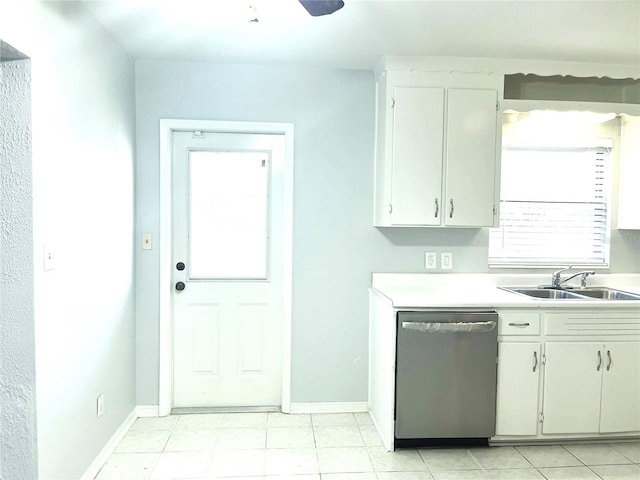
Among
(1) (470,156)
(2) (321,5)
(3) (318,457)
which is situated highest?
(2) (321,5)

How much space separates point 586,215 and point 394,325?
1.88 meters

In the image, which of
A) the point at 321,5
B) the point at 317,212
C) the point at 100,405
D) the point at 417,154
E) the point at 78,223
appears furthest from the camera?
the point at 317,212

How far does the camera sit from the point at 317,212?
293 cm

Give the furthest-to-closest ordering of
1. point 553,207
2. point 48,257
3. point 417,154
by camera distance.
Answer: point 553,207 → point 417,154 → point 48,257

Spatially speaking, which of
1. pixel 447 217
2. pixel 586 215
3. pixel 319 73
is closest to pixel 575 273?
pixel 586 215

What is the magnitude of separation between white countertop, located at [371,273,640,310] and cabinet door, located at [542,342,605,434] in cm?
27

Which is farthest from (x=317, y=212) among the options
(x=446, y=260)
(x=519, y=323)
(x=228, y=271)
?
(x=519, y=323)

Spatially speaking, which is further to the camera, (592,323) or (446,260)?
(446,260)

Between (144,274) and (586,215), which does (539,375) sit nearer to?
(586,215)

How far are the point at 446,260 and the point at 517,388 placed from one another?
929mm

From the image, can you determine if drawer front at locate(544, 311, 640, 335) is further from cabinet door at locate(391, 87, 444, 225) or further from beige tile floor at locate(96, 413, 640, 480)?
cabinet door at locate(391, 87, 444, 225)

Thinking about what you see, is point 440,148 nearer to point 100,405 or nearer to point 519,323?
point 519,323

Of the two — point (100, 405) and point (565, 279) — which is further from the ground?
point (565, 279)

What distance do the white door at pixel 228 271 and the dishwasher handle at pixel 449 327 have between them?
1020 mm
